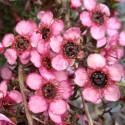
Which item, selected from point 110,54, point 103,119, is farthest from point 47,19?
point 103,119

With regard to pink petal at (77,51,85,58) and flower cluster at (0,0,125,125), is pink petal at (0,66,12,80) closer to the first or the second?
flower cluster at (0,0,125,125)

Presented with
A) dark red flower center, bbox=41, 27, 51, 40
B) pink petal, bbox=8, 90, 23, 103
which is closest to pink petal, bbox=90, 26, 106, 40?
dark red flower center, bbox=41, 27, 51, 40

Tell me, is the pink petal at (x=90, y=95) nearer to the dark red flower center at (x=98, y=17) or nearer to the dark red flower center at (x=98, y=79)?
the dark red flower center at (x=98, y=79)

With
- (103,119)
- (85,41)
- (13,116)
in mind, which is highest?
(85,41)

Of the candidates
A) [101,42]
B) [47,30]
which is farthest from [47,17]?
[101,42]

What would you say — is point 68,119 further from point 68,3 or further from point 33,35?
point 68,3

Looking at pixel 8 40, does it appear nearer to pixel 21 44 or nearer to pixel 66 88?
pixel 21 44

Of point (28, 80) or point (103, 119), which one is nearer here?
point (28, 80)
